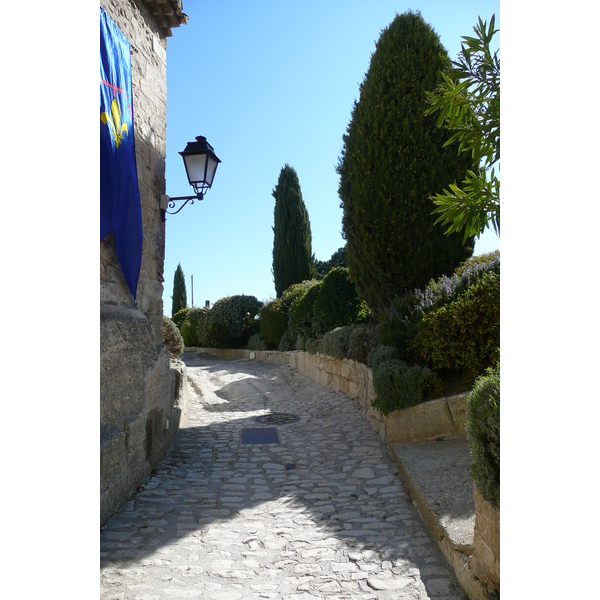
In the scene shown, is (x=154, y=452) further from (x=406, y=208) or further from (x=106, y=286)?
(x=406, y=208)

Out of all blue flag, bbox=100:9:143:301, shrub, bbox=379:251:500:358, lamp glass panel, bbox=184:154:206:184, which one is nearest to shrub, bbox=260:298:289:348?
shrub, bbox=379:251:500:358

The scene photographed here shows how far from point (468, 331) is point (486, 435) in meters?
2.80

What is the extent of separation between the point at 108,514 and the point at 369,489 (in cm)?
207

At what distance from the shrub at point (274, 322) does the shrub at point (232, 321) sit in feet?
6.93

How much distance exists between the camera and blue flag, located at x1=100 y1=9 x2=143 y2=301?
12.0 ft

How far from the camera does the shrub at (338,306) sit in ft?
30.1

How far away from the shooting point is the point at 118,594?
2449 mm

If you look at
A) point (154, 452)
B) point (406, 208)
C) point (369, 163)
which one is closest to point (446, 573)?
point (154, 452)

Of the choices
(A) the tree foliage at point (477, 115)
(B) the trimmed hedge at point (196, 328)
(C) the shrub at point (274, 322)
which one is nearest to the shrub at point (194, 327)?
(B) the trimmed hedge at point (196, 328)

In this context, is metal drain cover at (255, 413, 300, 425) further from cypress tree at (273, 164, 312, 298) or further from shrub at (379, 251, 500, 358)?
cypress tree at (273, 164, 312, 298)

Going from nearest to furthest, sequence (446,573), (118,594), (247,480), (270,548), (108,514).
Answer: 1. (118,594)
2. (446,573)
3. (270,548)
4. (108,514)
5. (247,480)

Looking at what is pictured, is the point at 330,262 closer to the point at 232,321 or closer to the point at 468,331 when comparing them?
the point at 232,321

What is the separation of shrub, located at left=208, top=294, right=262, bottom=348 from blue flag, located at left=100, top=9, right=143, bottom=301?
37.9 ft

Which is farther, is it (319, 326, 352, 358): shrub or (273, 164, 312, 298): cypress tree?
(273, 164, 312, 298): cypress tree
